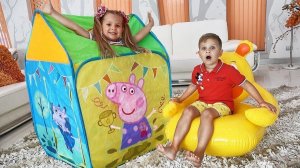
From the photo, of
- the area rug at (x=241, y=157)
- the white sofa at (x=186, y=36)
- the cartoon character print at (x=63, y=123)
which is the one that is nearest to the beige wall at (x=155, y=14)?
the white sofa at (x=186, y=36)

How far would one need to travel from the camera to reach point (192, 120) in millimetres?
1747

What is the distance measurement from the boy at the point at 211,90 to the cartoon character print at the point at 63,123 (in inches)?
19.0

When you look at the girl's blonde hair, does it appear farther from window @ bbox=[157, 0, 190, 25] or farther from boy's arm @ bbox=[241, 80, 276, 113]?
window @ bbox=[157, 0, 190, 25]

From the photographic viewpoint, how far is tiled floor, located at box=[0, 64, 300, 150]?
2.50 m

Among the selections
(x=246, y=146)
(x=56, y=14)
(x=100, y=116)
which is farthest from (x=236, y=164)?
(x=56, y=14)

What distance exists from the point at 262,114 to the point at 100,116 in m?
0.86

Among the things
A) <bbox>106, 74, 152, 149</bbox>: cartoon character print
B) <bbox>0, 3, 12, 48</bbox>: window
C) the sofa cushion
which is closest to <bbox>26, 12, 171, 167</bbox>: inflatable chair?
<bbox>106, 74, 152, 149</bbox>: cartoon character print

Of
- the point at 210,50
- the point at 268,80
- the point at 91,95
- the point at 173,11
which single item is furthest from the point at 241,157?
the point at 173,11

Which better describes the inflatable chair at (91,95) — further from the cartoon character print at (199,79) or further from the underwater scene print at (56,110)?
the cartoon character print at (199,79)

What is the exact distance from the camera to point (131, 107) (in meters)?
1.74

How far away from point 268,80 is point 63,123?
2.99 metres

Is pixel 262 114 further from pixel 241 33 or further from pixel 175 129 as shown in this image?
pixel 241 33

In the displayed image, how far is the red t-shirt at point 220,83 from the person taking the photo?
6.15ft

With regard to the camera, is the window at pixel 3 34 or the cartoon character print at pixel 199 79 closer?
the cartoon character print at pixel 199 79
